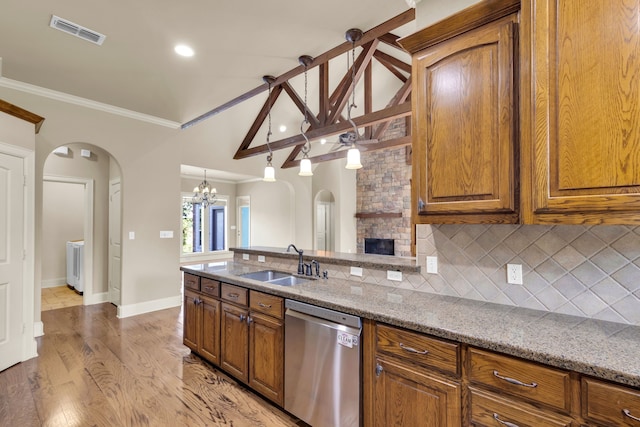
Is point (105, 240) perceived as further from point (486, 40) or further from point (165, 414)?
point (486, 40)

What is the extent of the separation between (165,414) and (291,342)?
Result: 111 cm

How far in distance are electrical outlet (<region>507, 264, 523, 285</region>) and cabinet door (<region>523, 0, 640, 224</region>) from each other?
1.56 ft

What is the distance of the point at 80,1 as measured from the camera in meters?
2.34

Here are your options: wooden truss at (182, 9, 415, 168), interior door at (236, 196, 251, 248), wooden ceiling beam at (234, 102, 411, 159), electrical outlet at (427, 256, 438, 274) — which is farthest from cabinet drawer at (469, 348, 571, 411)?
interior door at (236, 196, 251, 248)

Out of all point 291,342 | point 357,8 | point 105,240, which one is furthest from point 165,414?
point 105,240

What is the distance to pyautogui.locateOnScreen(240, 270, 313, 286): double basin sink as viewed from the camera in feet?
9.33

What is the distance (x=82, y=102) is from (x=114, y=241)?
2175 millimetres

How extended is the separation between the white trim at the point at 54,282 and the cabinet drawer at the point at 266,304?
6363 millimetres

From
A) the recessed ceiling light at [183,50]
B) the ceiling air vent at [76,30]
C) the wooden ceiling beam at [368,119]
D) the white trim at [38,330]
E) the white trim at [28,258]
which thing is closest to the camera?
the ceiling air vent at [76,30]

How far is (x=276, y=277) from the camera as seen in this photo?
10.3ft

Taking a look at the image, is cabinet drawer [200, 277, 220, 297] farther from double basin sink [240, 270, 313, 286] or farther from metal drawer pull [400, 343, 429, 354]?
metal drawer pull [400, 343, 429, 354]

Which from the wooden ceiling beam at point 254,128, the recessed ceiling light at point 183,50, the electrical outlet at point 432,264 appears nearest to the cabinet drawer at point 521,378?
the electrical outlet at point 432,264

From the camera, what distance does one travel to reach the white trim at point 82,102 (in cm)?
353

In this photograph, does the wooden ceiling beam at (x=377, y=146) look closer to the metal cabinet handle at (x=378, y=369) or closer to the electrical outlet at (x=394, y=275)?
the electrical outlet at (x=394, y=275)
